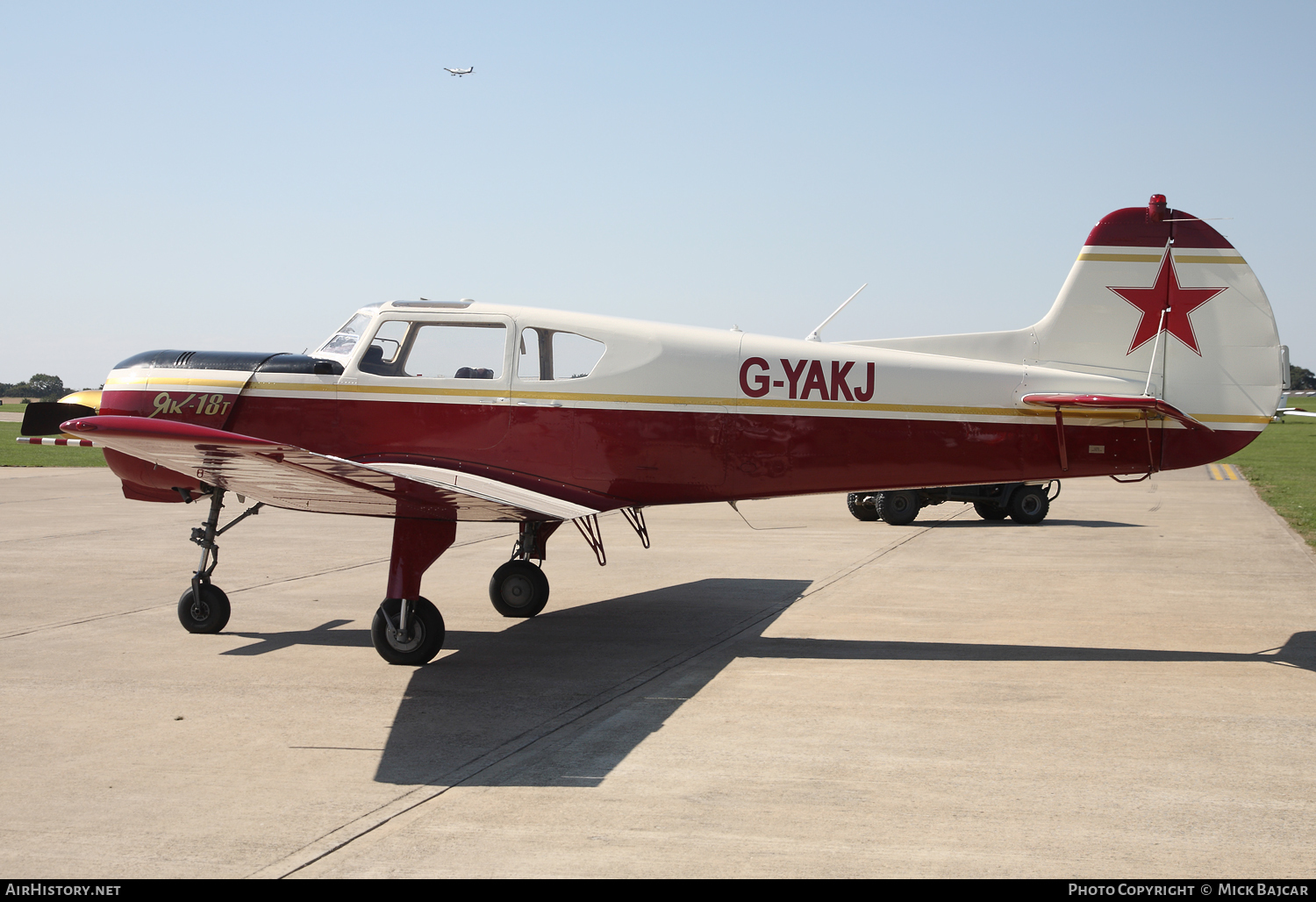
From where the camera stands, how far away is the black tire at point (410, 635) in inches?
284

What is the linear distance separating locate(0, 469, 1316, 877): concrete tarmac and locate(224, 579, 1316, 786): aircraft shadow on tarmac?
0.03 meters

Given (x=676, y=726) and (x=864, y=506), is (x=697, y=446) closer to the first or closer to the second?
(x=676, y=726)

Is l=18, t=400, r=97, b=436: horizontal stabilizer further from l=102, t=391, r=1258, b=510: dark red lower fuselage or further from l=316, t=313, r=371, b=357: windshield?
l=316, t=313, r=371, b=357: windshield

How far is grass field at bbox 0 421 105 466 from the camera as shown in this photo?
3080cm

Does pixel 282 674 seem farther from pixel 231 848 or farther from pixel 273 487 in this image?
pixel 231 848

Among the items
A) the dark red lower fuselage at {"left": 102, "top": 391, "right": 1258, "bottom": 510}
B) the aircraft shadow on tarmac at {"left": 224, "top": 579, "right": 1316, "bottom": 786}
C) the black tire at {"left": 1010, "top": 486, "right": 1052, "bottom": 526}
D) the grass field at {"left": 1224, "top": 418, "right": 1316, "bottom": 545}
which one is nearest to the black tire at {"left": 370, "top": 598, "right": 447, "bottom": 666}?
the aircraft shadow on tarmac at {"left": 224, "top": 579, "right": 1316, "bottom": 786}

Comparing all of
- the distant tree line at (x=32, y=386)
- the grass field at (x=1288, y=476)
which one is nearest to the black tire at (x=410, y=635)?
the grass field at (x=1288, y=476)

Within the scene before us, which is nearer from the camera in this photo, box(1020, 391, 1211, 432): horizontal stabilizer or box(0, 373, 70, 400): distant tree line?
box(1020, 391, 1211, 432): horizontal stabilizer

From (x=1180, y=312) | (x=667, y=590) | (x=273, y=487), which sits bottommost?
(x=667, y=590)

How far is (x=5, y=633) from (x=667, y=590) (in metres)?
5.72

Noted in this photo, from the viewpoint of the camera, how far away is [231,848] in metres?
4.04

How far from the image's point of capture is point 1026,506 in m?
17.1
